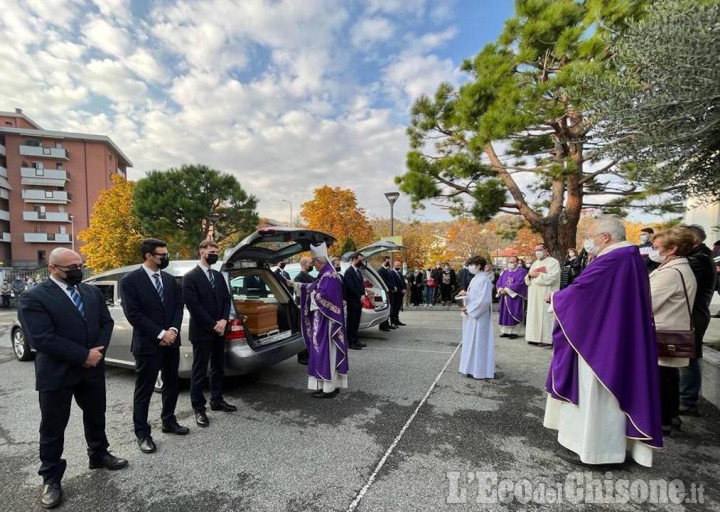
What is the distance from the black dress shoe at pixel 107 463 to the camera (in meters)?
2.85

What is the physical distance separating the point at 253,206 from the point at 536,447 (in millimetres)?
29374

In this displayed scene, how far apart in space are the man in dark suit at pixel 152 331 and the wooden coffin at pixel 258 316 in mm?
1534

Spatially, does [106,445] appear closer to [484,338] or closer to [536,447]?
[536,447]

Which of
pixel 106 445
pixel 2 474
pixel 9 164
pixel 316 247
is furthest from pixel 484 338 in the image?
pixel 9 164

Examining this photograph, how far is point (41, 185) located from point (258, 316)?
4942 cm

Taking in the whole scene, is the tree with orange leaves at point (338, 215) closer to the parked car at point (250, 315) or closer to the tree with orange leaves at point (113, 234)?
the tree with orange leaves at point (113, 234)

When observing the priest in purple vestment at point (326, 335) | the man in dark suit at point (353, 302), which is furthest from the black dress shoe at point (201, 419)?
the man in dark suit at point (353, 302)

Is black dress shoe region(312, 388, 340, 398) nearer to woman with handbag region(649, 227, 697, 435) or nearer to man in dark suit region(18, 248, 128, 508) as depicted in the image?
man in dark suit region(18, 248, 128, 508)

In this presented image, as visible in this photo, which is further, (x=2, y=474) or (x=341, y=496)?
(x=2, y=474)

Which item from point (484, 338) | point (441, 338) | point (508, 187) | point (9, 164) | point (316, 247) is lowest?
point (441, 338)

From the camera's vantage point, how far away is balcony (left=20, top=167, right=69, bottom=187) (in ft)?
129

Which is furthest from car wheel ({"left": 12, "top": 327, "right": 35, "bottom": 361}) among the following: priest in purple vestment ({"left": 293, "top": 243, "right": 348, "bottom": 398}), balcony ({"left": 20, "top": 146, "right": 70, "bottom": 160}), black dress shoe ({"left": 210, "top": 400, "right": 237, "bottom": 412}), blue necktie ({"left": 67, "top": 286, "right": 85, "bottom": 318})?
balcony ({"left": 20, "top": 146, "right": 70, "bottom": 160})

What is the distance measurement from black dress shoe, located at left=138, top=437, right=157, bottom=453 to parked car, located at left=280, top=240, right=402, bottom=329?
4537 millimetres

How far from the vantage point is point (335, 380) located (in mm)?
4375
